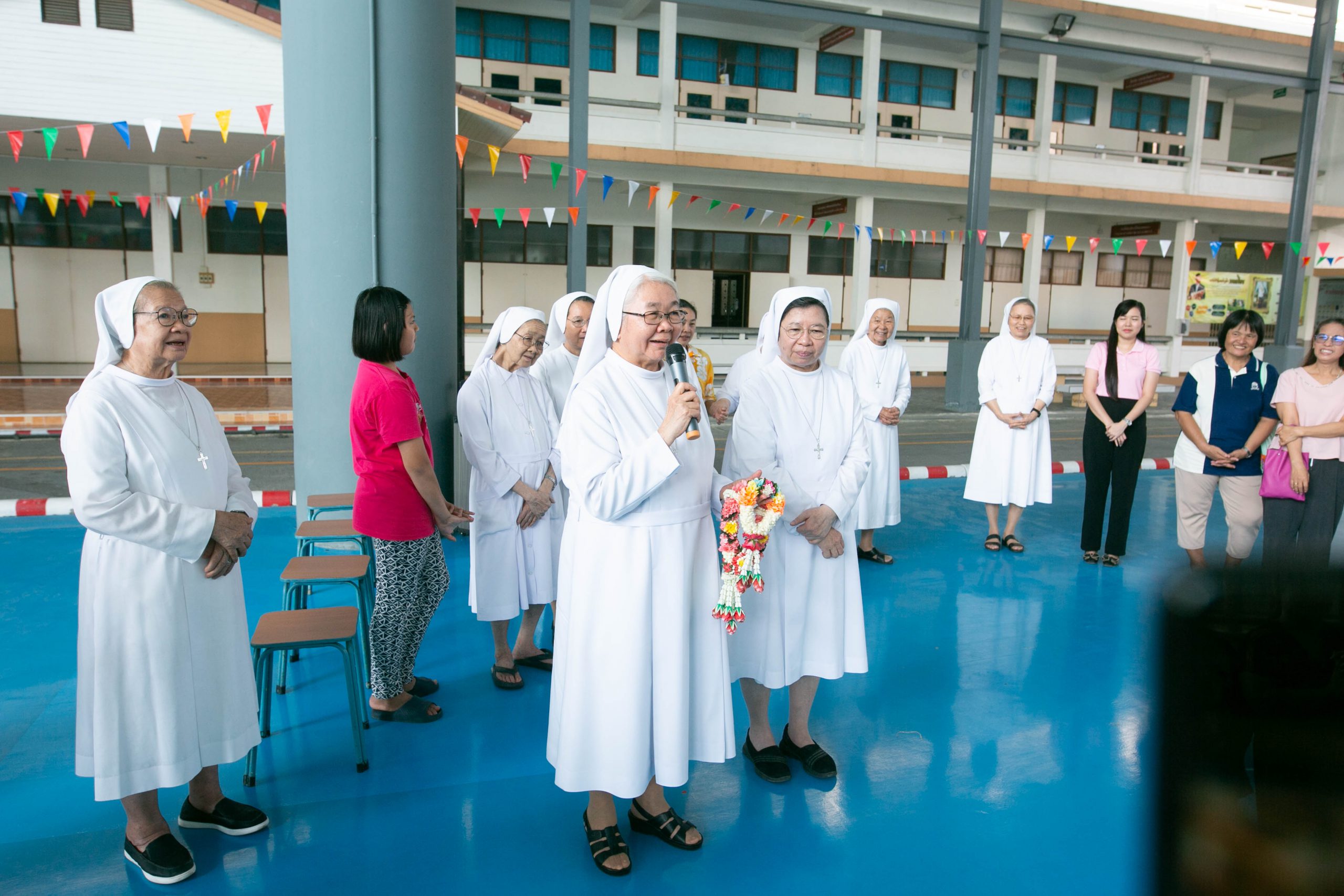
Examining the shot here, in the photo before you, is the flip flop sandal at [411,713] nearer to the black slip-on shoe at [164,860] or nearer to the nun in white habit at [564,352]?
the black slip-on shoe at [164,860]

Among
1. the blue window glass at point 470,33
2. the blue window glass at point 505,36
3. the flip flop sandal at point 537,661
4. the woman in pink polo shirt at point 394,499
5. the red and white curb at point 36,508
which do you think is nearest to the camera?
the woman in pink polo shirt at point 394,499

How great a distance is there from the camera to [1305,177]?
14695 mm

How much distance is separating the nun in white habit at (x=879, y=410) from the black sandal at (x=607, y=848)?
12.0 feet

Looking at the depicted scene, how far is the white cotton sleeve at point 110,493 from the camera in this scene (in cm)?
236

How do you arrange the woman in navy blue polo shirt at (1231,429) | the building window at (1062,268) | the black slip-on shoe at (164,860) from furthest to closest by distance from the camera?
the building window at (1062,268) → the woman in navy blue polo shirt at (1231,429) → the black slip-on shoe at (164,860)

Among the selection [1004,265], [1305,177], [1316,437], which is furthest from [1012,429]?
[1004,265]

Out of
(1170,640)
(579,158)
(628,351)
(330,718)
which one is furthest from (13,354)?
(1170,640)

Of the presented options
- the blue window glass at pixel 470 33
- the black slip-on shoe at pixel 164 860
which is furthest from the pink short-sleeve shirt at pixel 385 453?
the blue window glass at pixel 470 33

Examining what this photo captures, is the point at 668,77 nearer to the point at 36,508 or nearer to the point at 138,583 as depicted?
the point at 36,508

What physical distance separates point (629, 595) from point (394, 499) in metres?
1.38

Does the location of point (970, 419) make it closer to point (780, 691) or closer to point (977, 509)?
point (977, 509)

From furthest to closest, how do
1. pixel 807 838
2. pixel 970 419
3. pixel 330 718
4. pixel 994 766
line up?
pixel 970 419 < pixel 330 718 < pixel 994 766 < pixel 807 838

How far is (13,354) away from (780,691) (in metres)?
19.8

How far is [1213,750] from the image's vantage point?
79cm
